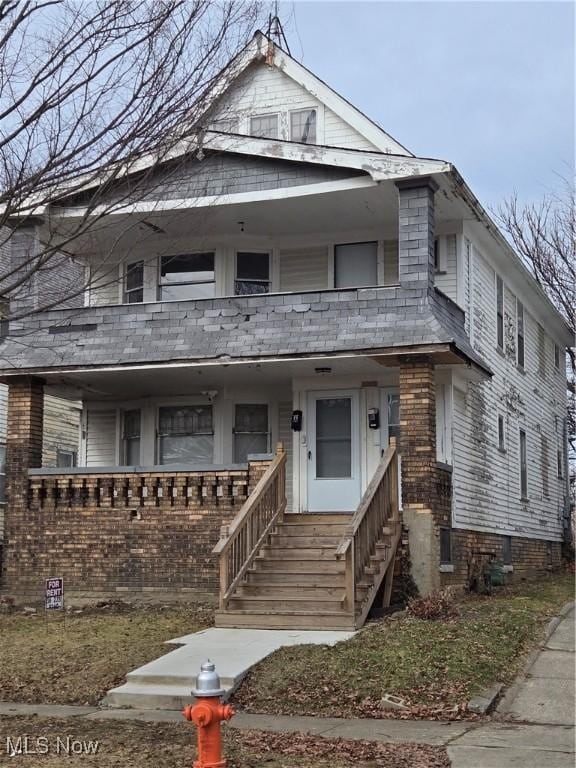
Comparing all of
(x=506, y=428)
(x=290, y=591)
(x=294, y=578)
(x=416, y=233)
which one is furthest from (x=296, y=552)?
(x=506, y=428)

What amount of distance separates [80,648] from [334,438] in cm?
719

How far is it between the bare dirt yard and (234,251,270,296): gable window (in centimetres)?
1131

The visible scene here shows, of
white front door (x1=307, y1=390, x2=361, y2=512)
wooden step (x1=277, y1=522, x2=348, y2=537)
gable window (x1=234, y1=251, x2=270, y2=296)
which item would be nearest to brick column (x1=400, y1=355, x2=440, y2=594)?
wooden step (x1=277, y1=522, x2=348, y2=537)

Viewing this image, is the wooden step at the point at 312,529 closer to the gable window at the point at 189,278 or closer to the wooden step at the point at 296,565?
the wooden step at the point at 296,565

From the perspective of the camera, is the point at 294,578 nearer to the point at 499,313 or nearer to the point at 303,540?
the point at 303,540

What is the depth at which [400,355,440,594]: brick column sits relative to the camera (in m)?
15.4

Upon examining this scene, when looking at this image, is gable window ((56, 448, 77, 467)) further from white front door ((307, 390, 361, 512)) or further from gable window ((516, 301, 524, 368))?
gable window ((516, 301, 524, 368))

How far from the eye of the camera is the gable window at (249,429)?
19406mm

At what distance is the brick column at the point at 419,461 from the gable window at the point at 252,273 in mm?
4204

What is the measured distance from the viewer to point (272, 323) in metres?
16.7

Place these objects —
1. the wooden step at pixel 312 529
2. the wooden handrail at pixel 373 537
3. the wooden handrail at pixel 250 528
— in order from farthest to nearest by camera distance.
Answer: the wooden step at pixel 312 529, the wooden handrail at pixel 250 528, the wooden handrail at pixel 373 537

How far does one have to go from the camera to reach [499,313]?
68.7 feet

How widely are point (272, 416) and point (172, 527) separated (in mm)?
3567
